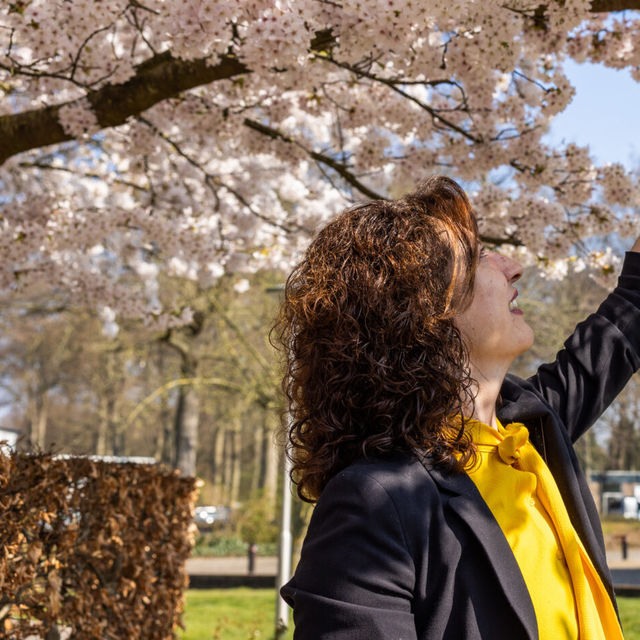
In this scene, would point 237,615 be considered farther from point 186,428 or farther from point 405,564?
point 405,564

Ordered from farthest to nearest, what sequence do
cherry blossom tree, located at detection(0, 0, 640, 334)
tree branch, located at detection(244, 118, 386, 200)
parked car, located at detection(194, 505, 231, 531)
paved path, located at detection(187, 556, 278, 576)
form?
parked car, located at detection(194, 505, 231, 531) → paved path, located at detection(187, 556, 278, 576) → tree branch, located at detection(244, 118, 386, 200) → cherry blossom tree, located at detection(0, 0, 640, 334)

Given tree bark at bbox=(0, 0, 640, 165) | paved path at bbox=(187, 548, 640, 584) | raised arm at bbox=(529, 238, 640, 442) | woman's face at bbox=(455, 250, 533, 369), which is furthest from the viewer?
paved path at bbox=(187, 548, 640, 584)

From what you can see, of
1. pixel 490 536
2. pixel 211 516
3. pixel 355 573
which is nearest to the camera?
pixel 355 573

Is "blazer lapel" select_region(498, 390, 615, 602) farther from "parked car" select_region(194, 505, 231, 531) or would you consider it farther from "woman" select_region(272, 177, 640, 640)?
"parked car" select_region(194, 505, 231, 531)

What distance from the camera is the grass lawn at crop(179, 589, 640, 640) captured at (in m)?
7.96

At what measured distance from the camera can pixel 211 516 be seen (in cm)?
2184

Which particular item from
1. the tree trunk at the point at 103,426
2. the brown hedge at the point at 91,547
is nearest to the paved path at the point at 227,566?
the tree trunk at the point at 103,426

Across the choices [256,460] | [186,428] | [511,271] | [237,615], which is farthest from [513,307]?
[256,460]

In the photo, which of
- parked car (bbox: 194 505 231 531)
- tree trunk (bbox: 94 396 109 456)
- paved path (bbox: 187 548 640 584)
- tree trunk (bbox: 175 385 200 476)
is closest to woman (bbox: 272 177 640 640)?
paved path (bbox: 187 548 640 584)

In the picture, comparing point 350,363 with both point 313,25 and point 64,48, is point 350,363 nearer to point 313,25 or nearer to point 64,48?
point 313,25

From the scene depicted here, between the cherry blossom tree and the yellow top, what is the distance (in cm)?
77

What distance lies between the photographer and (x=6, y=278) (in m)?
5.75

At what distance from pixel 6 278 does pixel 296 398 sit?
15.3 ft

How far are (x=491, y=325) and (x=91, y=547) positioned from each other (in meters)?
3.03
